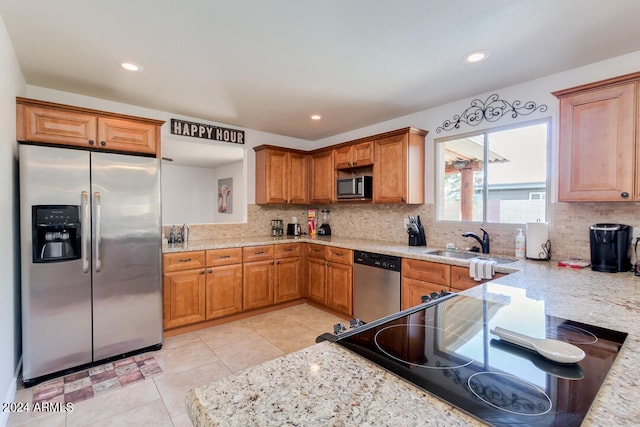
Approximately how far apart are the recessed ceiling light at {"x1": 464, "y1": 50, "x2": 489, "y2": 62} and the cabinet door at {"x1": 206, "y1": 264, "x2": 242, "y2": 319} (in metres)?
3.03

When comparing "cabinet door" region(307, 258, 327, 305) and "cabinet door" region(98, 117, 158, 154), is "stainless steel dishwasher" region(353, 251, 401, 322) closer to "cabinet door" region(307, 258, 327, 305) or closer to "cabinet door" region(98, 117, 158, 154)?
"cabinet door" region(307, 258, 327, 305)

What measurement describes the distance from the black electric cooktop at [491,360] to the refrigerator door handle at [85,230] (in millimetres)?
2472

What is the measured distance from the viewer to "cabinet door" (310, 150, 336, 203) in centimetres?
428

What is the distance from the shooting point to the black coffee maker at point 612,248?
6.91ft

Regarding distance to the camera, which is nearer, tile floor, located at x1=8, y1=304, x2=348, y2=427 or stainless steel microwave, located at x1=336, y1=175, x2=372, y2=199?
tile floor, located at x1=8, y1=304, x2=348, y2=427

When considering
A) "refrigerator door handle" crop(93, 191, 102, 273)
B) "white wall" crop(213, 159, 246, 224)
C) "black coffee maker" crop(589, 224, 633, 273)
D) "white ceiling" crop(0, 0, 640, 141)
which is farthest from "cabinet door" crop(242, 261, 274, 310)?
"black coffee maker" crop(589, 224, 633, 273)

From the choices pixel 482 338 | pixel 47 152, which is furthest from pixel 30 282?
pixel 482 338

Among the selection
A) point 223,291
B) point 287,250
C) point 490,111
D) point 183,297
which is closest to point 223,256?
point 223,291

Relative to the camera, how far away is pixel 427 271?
2824 millimetres

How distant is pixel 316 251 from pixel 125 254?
7.07 ft

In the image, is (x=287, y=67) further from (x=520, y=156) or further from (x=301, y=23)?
(x=520, y=156)

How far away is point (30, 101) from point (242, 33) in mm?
1761

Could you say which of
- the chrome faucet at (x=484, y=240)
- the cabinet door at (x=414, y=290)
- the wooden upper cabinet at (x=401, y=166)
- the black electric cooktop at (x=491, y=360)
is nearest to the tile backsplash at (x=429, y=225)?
the chrome faucet at (x=484, y=240)

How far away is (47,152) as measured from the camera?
234 centimetres
